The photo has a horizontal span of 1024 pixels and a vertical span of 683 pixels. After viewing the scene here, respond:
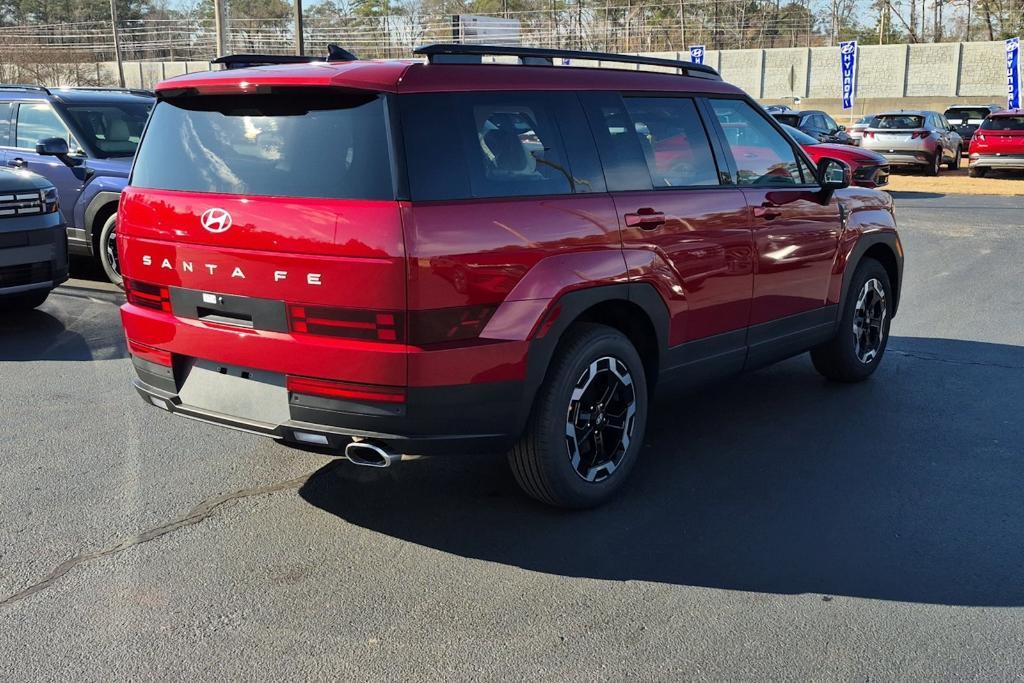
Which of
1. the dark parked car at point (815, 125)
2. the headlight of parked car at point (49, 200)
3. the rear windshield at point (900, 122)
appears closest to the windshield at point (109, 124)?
the headlight of parked car at point (49, 200)

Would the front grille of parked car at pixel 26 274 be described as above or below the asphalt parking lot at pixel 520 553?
above

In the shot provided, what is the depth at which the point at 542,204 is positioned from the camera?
4047 mm

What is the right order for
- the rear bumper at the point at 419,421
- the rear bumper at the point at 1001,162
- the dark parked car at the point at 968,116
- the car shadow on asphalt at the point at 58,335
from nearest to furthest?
the rear bumper at the point at 419,421 < the car shadow on asphalt at the point at 58,335 < the rear bumper at the point at 1001,162 < the dark parked car at the point at 968,116

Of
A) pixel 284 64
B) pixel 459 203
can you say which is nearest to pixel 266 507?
pixel 459 203

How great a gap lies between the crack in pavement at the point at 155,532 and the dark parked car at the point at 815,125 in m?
19.1

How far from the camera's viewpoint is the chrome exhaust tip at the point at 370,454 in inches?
149

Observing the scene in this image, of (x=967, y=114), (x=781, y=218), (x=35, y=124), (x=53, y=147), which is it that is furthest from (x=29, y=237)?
(x=967, y=114)

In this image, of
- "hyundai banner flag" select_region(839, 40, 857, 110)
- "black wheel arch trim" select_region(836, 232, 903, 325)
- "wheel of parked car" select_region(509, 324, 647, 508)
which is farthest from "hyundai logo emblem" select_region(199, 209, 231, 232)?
"hyundai banner flag" select_region(839, 40, 857, 110)

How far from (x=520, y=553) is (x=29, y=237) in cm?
548

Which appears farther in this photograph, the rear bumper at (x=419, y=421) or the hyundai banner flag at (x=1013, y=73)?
the hyundai banner flag at (x=1013, y=73)

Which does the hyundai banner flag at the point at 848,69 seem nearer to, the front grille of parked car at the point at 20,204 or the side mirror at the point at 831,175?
the side mirror at the point at 831,175

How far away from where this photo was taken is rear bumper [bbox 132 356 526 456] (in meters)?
3.74

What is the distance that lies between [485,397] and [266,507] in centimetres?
127

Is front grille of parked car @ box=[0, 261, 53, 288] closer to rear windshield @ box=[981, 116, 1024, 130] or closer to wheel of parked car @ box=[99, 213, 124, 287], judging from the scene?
wheel of parked car @ box=[99, 213, 124, 287]
